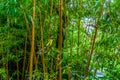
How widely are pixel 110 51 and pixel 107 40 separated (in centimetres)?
32

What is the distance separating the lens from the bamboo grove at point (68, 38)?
413cm

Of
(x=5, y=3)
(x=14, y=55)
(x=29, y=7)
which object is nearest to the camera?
(x=5, y=3)

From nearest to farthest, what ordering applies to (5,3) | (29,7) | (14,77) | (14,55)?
(5,3) → (29,7) → (14,55) → (14,77)

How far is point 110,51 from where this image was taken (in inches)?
173

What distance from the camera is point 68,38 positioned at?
15.2 feet

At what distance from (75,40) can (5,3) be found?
160 centimetres

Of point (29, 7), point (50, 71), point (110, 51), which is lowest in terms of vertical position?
point (50, 71)

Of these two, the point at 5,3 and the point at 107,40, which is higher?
the point at 5,3

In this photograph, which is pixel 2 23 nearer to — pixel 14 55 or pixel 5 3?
pixel 14 55

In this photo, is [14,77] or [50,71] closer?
[50,71]

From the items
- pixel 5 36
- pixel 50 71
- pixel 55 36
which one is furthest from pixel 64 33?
pixel 5 36

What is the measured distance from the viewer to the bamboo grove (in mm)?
4133

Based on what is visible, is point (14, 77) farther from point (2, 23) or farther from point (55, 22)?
point (55, 22)

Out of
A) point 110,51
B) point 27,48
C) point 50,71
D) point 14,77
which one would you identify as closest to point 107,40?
point 110,51
